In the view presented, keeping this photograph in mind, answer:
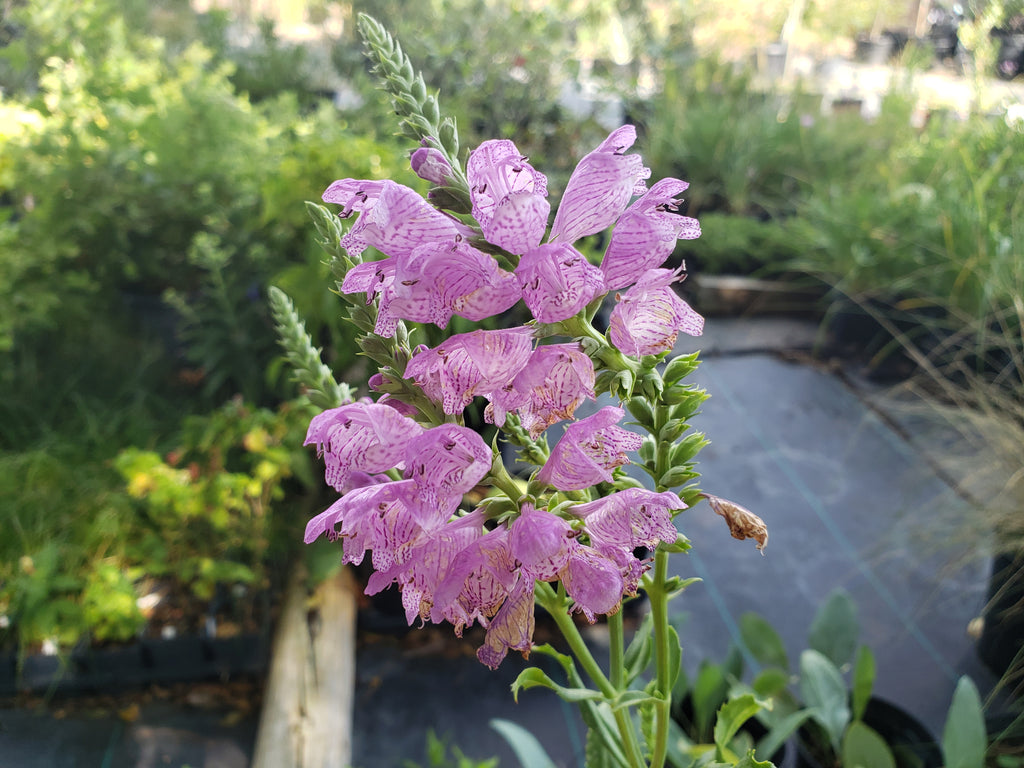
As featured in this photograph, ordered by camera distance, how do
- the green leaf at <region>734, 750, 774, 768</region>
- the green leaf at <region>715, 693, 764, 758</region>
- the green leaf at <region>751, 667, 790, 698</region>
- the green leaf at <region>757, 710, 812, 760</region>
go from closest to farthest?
1. the green leaf at <region>734, 750, 774, 768</region>
2. the green leaf at <region>715, 693, 764, 758</region>
3. the green leaf at <region>757, 710, 812, 760</region>
4. the green leaf at <region>751, 667, 790, 698</region>

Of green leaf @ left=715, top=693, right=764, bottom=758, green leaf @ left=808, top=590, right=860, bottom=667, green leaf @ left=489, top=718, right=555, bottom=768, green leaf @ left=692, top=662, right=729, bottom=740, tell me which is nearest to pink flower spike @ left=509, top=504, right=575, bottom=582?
green leaf @ left=715, top=693, right=764, bottom=758

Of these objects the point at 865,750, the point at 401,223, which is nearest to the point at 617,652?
the point at 401,223

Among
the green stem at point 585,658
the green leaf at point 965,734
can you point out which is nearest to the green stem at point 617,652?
the green stem at point 585,658

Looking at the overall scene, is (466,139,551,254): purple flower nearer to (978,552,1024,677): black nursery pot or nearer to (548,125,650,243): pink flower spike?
(548,125,650,243): pink flower spike

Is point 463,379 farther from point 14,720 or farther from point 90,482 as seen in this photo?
point 90,482

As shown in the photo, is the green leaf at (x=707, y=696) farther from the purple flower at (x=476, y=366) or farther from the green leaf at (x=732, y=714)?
the purple flower at (x=476, y=366)

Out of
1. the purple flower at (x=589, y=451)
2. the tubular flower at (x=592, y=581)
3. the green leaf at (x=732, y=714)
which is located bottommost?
the green leaf at (x=732, y=714)

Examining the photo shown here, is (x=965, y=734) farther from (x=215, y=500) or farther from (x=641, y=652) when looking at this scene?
(x=215, y=500)
